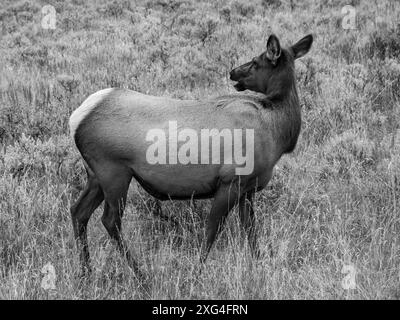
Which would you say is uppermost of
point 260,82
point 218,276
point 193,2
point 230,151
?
point 260,82

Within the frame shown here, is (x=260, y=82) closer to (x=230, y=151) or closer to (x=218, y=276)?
(x=230, y=151)

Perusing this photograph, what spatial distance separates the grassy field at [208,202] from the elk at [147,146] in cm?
28

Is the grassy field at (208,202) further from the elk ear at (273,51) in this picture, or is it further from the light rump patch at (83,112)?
the elk ear at (273,51)

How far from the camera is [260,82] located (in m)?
4.95

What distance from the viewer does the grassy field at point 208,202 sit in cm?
404

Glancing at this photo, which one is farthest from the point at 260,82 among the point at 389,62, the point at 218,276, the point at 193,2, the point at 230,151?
the point at 193,2

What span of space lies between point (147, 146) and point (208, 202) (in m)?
1.39

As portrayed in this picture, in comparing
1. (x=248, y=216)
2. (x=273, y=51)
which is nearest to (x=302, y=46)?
(x=273, y=51)

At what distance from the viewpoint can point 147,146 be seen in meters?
4.39

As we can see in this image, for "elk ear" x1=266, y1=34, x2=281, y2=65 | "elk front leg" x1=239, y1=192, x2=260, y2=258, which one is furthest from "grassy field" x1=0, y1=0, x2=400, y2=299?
"elk ear" x1=266, y1=34, x2=281, y2=65

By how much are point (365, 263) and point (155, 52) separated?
785 cm

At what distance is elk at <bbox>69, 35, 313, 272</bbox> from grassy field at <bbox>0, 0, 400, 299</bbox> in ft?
0.93

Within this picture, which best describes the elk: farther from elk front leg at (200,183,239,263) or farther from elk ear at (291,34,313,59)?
elk ear at (291,34,313,59)

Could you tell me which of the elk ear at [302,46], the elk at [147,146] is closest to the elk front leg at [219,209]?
the elk at [147,146]
